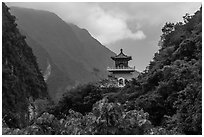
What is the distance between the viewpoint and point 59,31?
119 feet

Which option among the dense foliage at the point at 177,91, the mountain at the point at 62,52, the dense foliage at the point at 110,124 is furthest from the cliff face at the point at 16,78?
the dense foliage at the point at 110,124

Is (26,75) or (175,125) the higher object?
(26,75)

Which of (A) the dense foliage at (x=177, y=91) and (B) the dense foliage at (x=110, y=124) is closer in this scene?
(B) the dense foliage at (x=110, y=124)

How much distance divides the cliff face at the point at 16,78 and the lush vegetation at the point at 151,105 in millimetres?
1005

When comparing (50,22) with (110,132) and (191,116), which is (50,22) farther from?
(110,132)

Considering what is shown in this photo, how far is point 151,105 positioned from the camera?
9.90m

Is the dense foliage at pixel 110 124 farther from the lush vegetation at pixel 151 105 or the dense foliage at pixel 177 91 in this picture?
the dense foliage at pixel 177 91

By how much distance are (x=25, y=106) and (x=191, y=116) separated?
11.8 m

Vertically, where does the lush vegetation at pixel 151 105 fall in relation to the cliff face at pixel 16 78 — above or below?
below

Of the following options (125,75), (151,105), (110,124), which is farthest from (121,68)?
(110,124)

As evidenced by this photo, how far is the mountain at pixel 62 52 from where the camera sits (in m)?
30.1

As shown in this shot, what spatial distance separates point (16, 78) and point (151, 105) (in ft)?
29.9

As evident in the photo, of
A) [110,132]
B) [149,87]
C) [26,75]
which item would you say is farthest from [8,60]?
[110,132]

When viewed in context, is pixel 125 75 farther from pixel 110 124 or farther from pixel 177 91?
pixel 110 124
